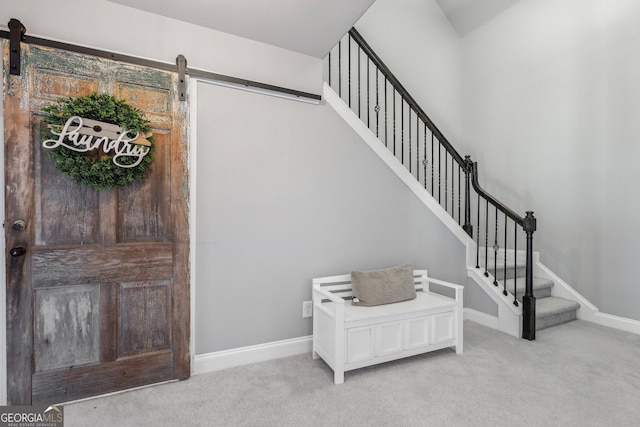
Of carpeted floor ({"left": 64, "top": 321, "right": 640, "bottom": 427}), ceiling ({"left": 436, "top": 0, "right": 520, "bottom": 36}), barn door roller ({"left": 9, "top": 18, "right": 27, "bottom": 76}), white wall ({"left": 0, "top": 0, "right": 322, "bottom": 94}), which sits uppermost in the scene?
ceiling ({"left": 436, "top": 0, "right": 520, "bottom": 36})

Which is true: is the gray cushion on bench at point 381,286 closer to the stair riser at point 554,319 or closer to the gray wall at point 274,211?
the gray wall at point 274,211

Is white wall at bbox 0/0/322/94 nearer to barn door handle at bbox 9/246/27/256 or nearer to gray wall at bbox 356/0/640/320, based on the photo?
barn door handle at bbox 9/246/27/256

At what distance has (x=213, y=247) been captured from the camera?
2.25m

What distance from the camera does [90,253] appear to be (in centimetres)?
189

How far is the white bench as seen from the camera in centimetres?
214

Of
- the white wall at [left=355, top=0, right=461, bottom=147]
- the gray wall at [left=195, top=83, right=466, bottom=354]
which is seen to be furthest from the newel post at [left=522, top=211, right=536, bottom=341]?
the white wall at [left=355, top=0, right=461, bottom=147]

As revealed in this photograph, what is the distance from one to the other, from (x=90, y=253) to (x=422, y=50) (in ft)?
14.6

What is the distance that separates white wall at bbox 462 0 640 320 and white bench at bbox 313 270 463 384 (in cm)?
192

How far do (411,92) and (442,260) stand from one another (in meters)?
2.31

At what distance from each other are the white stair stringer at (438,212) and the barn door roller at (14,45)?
77.3 inches

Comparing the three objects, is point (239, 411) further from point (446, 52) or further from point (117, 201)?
point (446, 52)

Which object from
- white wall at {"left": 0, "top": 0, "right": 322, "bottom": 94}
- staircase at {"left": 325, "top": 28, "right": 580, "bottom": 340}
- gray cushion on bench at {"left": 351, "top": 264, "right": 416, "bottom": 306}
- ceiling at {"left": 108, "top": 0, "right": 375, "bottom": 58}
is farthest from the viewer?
staircase at {"left": 325, "top": 28, "right": 580, "bottom": 340}

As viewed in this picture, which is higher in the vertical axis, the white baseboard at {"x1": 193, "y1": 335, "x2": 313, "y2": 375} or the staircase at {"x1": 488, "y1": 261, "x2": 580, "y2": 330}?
the staircase at {"x1": 488, "y1": 261, "x2": 580, "y2": 330}

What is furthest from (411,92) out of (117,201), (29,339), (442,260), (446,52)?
(29,339)
